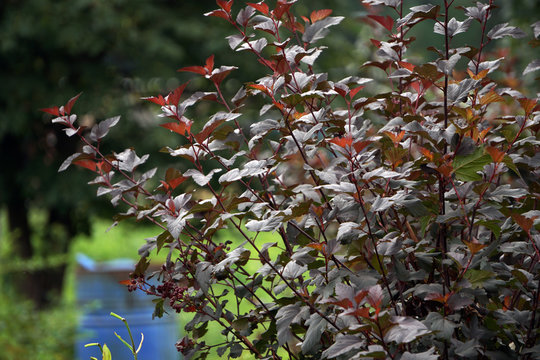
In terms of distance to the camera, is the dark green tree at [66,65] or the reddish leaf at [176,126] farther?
the dark green tree at [66,65]

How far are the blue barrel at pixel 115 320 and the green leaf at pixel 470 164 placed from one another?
367 centimetres

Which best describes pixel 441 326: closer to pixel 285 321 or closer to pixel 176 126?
pixel 285 321

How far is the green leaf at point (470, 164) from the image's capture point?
1389 mm

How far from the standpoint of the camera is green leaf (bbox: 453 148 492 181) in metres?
1.39

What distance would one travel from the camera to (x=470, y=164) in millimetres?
1395

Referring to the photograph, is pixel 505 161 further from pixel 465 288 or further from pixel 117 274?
pixel 117 274

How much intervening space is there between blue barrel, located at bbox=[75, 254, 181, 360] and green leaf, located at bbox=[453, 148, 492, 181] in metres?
3.67

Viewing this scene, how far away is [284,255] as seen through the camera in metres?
1.68

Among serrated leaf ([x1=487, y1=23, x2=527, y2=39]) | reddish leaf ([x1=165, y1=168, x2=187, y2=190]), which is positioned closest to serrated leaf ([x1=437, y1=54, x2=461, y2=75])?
serrated leaf ([x1=487, y1=23, x2=527, y2=39])

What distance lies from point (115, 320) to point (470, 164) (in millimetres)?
4043

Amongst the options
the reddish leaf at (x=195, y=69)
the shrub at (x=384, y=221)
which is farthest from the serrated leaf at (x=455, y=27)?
the reddish leaf at (x=195, y=69)

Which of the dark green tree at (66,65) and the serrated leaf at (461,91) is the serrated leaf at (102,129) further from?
the dark green tree at (66,65)

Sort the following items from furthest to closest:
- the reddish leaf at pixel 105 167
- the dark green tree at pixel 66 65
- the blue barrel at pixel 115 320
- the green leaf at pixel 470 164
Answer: the dark green tree at pixel 66 65 < the blue barrel at pixel 115 320 < the reddish leaf at pixel 105 167 < the green leaf at pixel 470 164

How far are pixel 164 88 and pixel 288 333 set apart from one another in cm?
447
